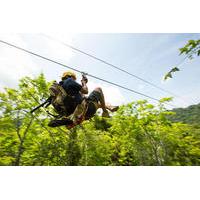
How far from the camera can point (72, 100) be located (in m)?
3.91

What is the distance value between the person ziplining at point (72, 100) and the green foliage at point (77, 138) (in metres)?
6.13

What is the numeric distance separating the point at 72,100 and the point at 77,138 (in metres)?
7.39

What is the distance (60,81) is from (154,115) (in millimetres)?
9136

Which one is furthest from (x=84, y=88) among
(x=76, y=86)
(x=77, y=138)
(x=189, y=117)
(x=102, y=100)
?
(x=189, y=117)

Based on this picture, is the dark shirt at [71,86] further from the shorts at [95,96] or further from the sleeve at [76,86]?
the shorts at [95,96]

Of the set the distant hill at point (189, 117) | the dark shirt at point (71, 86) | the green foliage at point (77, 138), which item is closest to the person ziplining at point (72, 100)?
the dark shirt at point (71, 86)

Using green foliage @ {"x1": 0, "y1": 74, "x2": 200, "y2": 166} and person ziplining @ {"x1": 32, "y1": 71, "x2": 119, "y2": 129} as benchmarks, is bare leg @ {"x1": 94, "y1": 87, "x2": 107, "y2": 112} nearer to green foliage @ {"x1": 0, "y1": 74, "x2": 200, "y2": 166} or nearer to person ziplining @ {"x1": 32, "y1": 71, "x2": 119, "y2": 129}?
person ziplining @ {"x1": 32, "y1": 71, "x2": 119, "y2": 129}

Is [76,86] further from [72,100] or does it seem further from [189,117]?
[189,117]

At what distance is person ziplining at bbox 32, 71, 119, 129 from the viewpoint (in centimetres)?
379

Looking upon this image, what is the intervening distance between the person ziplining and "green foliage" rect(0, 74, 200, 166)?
613 cm

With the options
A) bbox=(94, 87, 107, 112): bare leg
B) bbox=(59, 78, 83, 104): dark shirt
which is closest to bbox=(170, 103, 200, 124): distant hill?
bbox=(94, 87, 107, 112): bare leg

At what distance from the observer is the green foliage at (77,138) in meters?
10.2
